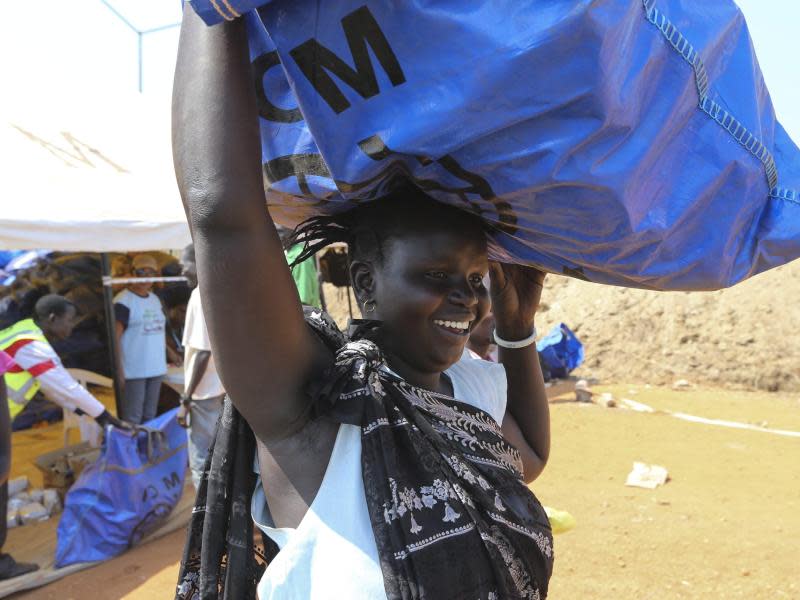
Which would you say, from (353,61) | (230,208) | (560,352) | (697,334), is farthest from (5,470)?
(697,334)

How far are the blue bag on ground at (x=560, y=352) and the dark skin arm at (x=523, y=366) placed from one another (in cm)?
918

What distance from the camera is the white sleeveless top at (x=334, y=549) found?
108 cm

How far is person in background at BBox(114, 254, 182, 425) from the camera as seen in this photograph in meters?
6.85

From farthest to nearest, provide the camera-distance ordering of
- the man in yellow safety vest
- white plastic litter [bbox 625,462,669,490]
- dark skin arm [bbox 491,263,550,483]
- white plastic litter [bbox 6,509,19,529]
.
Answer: white plastic litter [bbox 625,462,669,490] → white plastic litter [bbox 6,509,19,529] → the man in yellow safety vest → dark skin arm [bbox 491,263,550,483]

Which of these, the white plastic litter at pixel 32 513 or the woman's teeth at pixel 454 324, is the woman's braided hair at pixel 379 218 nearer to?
the woman's teeth at pixel 454 324

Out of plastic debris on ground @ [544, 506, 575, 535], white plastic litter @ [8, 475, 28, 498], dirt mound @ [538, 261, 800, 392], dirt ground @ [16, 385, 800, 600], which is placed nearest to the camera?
plastic debris on ground @ [544, 506, 575, 535]

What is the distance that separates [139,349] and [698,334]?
33.7 feet

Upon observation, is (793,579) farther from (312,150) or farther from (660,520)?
(312,150)

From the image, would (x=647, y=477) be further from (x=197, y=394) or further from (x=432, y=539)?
(x=432, y=539)

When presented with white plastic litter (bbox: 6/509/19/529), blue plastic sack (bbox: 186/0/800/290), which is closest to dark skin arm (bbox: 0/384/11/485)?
white plastic litter (bbox: 6/509/19/529)

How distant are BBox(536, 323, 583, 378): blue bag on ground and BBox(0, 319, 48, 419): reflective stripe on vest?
7524 mm

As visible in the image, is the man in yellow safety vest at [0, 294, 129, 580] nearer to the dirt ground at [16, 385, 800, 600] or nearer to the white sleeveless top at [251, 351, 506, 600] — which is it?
the dirt ground at [16, 385, 800, 600]

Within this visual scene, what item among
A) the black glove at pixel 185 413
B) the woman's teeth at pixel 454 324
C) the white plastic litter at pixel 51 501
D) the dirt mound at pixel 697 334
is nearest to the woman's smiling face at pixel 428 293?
the woman's teeth at pixel 454 324

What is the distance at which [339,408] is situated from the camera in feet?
3.74
